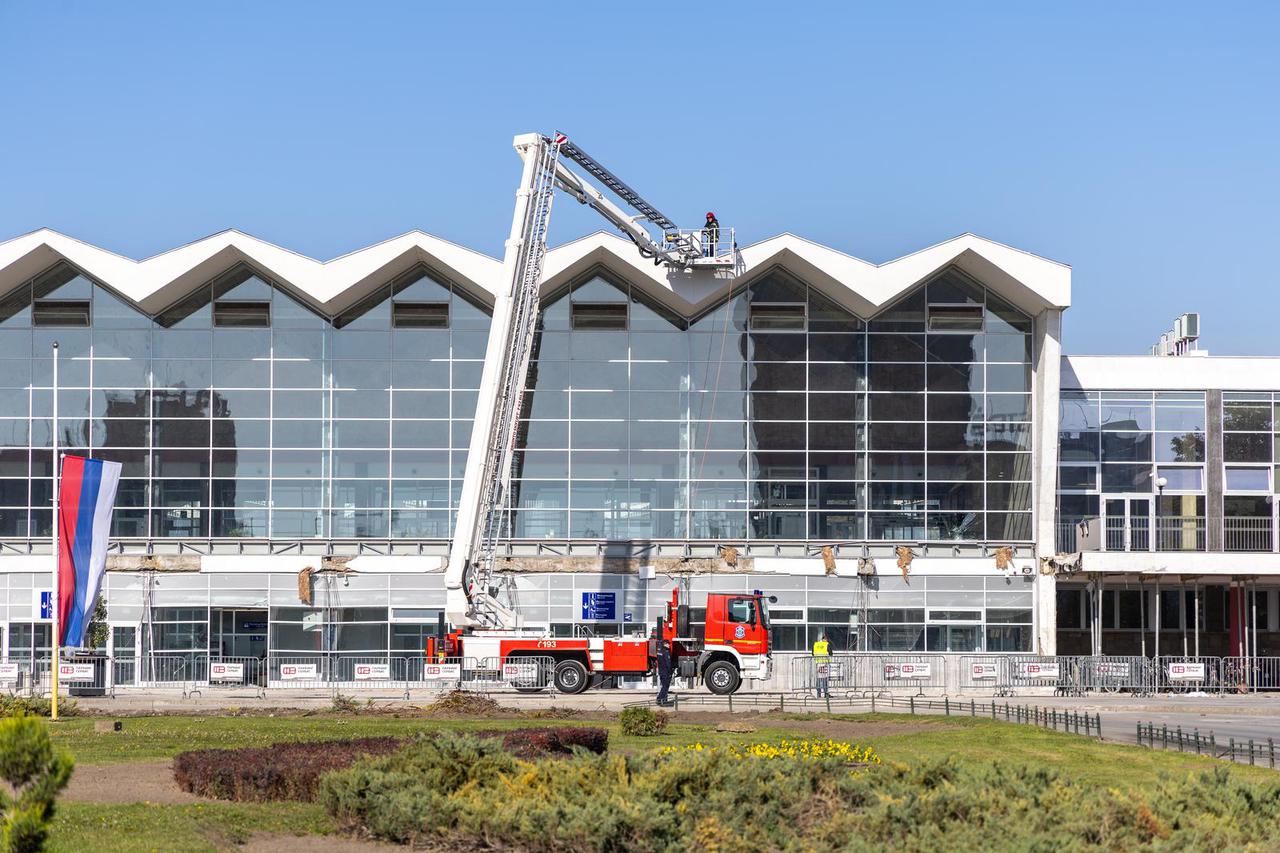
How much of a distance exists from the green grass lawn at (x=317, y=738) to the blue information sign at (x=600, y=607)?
1691 centimetres

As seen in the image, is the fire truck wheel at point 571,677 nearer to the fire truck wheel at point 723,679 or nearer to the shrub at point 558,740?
the fire truck wheel at point 723,679

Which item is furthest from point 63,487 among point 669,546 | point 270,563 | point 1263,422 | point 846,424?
point 1263,422

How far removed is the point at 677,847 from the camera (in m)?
13.3

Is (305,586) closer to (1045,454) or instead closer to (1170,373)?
(1045,454)

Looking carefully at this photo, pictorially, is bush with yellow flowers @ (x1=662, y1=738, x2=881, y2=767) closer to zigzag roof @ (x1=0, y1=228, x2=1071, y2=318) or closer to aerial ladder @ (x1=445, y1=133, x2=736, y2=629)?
aerial ladder @ (x1=445, y1=133, x2=736, y2=629)

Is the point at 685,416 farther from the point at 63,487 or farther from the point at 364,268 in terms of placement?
the point at 63,487

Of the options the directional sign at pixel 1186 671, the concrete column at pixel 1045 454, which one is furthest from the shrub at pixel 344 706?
the directional sign at pixel 1186 671

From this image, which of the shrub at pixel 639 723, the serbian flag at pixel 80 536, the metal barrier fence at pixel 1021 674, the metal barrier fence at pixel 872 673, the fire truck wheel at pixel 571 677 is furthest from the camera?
the metal barrier fence at pixel 1021 674

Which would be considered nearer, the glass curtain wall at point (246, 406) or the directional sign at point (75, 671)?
the directional sign at point (75, 671)

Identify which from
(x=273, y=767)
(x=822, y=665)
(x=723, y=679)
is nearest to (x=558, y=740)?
(x=273, y=767)

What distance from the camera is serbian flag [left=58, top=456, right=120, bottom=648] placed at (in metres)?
32.2

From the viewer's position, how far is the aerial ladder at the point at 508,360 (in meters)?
42.7

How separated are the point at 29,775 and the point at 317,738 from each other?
16.0 m

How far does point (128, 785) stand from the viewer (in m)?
18.8
